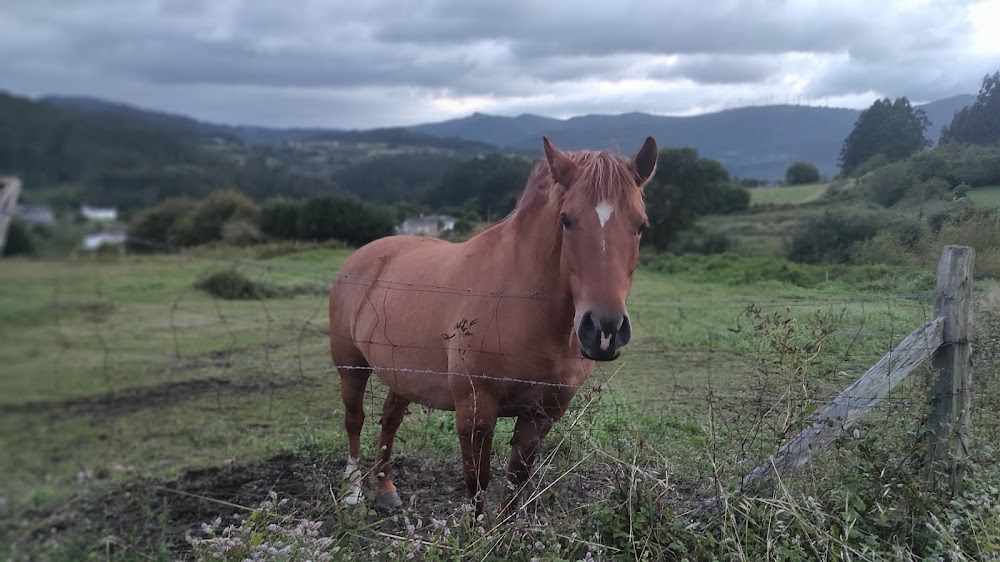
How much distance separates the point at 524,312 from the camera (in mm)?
3041

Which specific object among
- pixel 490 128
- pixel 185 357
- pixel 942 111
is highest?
pixel 490 128

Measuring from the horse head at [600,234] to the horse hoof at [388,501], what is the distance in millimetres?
1955

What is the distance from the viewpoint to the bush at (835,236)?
5.02 m

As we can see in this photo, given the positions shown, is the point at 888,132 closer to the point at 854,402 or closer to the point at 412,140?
the point at 854,402

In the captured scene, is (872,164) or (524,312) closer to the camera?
(524,312)

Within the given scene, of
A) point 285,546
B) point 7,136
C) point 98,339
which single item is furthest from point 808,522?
point 7,136

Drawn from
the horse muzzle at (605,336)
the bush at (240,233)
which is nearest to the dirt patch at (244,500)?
the horse muzzle at (605,336)

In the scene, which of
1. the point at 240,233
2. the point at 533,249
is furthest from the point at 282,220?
the point at 533,249

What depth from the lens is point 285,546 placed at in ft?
8.11

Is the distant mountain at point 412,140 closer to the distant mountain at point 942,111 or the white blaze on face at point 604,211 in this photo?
the white blaze on face at point 604,211

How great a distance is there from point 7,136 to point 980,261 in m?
5.02

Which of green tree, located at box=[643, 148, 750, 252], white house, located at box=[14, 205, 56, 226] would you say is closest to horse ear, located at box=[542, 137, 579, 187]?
white house, located at box=[14, 205, 56, 226]

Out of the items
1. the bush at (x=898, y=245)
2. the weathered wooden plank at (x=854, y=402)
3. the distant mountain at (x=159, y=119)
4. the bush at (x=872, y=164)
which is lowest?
the weathered wooden plank at (x=854, y=402)

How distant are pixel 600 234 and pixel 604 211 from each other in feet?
0.40
